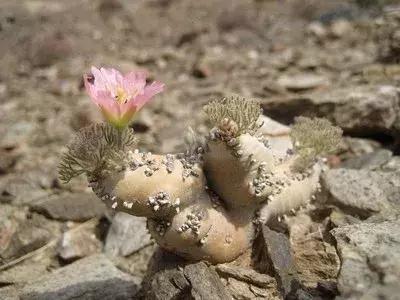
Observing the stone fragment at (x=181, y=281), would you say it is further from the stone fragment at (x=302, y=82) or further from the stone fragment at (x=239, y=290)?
the stone fragment at (x=302, y=82)

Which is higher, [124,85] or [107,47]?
[124,85]

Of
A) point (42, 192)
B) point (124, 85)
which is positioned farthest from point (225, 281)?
point (42, 192)

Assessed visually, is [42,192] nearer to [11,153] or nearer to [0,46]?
[11,153]

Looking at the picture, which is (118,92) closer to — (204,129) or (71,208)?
(71,208)

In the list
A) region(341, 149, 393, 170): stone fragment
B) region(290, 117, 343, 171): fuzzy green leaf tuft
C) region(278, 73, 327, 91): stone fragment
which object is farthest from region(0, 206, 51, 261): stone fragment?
region(278, 73, 327, 91): stone fragment

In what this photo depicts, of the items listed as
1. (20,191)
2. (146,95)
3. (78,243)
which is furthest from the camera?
(20,191)

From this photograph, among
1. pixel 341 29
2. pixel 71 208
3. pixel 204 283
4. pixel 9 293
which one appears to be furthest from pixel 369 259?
pixel 341 29
